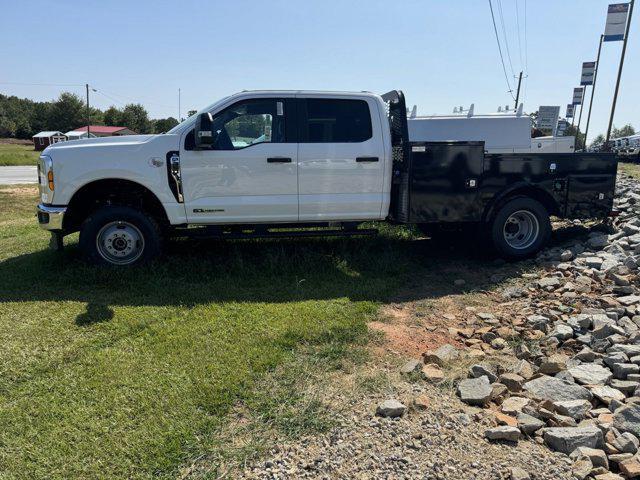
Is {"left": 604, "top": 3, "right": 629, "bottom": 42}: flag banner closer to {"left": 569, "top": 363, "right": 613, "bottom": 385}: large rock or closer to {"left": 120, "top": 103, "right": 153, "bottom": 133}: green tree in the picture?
Result: {"left": 569, "top": 363, "right": 613, "bottom": 385}: large rock

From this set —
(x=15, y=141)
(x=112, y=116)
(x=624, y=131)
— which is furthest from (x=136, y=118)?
(x=624, y=131)

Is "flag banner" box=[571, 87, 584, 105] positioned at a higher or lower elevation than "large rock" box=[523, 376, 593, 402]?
higher

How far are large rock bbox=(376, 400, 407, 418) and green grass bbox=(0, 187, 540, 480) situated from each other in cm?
38

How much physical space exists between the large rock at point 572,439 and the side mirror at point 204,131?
4.49m

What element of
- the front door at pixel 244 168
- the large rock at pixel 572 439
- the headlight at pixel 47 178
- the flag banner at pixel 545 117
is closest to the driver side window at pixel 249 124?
the front door at pixel 244 168

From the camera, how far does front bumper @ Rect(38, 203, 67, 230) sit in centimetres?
602

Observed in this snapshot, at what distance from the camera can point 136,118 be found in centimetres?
8531

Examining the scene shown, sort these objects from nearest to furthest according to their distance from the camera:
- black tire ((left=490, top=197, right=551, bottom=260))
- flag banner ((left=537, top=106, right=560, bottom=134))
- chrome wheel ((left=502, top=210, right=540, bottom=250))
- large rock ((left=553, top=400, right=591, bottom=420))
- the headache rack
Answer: large rock ((left=553, top=400, right=591, bottom=420)), the headache rack, black tire ((left=490, top=197, right=551, bottom=260)), chrome wheel ((left=502, top=210, right=540, bottom=250)), flag banner ((left=537, top=106, right=560, bottom=134))

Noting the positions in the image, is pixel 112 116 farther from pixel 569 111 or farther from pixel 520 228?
pixel 520 228

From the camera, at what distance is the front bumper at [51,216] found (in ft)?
19.8

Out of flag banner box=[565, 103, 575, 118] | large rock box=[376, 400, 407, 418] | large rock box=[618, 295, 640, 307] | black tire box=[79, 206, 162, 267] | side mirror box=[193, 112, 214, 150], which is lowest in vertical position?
large rock box=[376, 400, 407, 418]

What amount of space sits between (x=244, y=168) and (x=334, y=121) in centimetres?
132

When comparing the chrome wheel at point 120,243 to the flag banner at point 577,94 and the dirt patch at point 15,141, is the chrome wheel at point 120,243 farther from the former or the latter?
the dirt patch at point 15,141

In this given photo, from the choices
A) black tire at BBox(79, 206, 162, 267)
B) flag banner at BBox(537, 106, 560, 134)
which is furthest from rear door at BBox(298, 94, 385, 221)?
flag banner at BBox(537, 106, 560, 134)
